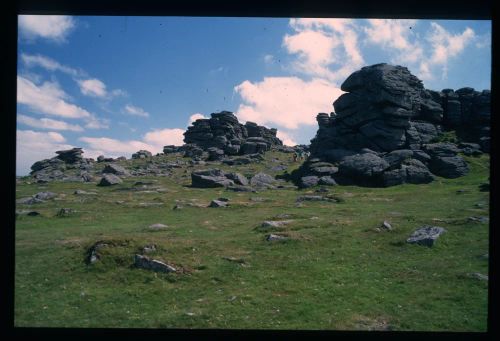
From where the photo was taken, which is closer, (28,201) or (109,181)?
(28,201)

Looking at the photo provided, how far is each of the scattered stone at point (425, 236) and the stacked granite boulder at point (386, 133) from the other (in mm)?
42001

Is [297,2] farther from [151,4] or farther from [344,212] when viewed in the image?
[344,212]

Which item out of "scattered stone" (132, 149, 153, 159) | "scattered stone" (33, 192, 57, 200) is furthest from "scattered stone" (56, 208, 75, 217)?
"scattered stone" (132, 149, 153, 159)

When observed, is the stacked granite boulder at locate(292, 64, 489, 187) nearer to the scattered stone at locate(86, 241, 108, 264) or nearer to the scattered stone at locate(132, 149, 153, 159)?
the scattered stone at locate(86, 241, 108, 264)

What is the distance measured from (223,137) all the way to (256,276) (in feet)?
439

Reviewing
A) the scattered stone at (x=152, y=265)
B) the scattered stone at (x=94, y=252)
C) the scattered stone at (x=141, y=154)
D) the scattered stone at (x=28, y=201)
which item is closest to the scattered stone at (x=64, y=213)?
the scattered stone at (x=28, y=201)

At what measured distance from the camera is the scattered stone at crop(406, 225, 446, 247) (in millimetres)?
23167

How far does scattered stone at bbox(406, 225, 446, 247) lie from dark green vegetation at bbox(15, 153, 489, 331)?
45cm

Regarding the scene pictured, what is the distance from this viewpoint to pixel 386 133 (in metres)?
80.4

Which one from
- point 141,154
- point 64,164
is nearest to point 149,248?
point 64,164

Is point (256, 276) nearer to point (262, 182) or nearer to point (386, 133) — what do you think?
point (262, 182)

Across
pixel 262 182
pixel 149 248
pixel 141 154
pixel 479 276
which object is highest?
pixel 141 154

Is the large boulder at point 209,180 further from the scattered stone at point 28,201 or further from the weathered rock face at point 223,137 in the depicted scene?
the weathered rock face at point 223,137

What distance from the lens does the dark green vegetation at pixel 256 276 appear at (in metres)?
13.7
